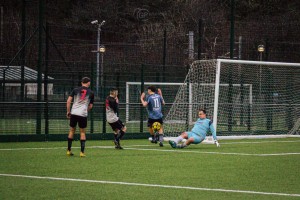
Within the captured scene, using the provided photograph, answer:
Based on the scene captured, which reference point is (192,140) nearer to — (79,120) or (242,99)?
(79,120)

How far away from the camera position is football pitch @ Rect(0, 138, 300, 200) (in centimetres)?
1155

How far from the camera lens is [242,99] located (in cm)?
2806

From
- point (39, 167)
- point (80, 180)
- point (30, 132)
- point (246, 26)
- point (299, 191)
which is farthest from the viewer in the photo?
point (246, 26)

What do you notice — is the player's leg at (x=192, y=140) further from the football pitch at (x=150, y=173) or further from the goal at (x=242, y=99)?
the goal at (x=242, y=99)

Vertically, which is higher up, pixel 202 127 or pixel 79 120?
pixel 79 120

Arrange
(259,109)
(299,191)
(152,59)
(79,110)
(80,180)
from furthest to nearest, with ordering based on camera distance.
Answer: (152,59) < (259,109) < (79,110) < (80,180) < (299,191)

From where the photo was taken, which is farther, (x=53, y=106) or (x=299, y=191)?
(x=53, y=106)

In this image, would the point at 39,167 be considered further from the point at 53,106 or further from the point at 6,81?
the point at 6,81

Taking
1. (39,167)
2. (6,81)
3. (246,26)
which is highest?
(246,26)

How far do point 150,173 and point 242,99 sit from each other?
46.7ft

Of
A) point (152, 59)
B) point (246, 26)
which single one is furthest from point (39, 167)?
point (246, 26)

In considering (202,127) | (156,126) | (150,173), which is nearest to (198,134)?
(202,127)

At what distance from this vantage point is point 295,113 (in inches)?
1123

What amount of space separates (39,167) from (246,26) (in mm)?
33986
